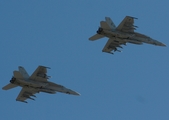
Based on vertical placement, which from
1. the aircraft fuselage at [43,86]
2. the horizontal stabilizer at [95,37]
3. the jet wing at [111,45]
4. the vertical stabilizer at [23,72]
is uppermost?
the jet wing at [111,45]

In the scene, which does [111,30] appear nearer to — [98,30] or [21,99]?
[98,30]

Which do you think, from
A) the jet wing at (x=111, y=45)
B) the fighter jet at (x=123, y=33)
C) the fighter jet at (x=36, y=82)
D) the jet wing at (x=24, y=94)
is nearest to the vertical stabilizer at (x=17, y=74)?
the fighter jet at (x=36, y=82)

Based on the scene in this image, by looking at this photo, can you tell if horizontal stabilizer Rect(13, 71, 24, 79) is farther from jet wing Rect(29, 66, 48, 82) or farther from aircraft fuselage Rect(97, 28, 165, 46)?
aircraft fuselage Rect(97, 28, 165, 46)

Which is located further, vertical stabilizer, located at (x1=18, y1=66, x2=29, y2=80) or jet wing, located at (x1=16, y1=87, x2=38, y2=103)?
jet wing, located at (x1=16, y1=87, x2=38, y2=103)

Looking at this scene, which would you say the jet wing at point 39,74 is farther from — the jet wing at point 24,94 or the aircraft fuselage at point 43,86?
the jet wing at point 24,94

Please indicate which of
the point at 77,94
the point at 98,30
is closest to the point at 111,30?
the point at 98,30

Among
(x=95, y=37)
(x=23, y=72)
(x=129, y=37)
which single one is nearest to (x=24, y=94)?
(x=23, y=72)

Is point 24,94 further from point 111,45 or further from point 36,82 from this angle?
point 111,45

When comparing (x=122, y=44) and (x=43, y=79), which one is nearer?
(x=43, y=79)

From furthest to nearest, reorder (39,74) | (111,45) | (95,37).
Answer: (111,45) < (95,37) < (39,74)

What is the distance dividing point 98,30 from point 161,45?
385 inches

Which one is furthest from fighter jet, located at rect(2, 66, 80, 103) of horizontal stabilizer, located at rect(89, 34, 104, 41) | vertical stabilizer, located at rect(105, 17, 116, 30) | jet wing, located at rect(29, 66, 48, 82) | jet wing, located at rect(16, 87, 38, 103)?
vertical stabilizer, located at rect(105, 17, 116, 30)

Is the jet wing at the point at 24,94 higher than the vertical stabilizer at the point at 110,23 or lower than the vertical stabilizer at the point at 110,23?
lower

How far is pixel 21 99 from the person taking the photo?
110 metres
